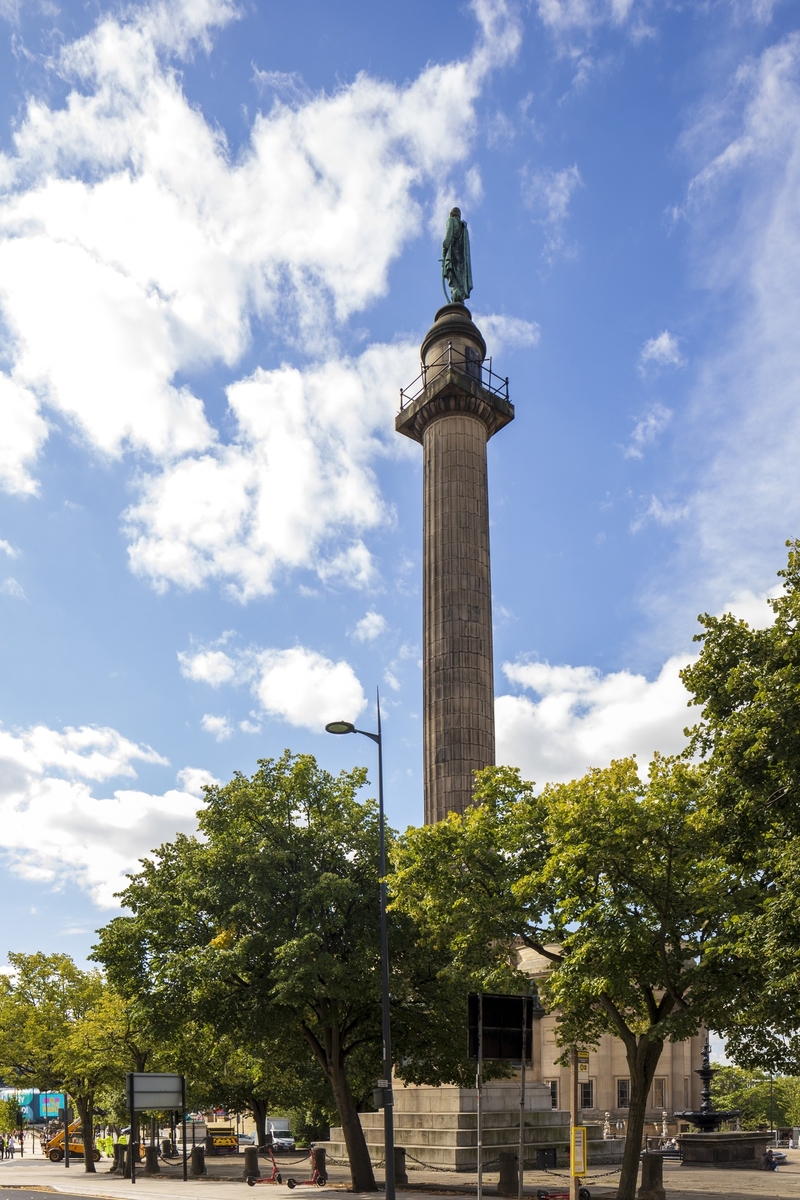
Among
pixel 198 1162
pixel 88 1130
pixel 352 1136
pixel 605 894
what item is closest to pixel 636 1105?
pixel 605 894

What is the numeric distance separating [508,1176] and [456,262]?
46.8m

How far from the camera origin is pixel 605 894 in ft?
76.0

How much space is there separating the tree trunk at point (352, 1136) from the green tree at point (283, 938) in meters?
0.04

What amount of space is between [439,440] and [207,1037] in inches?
1155

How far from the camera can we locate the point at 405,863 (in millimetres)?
27516

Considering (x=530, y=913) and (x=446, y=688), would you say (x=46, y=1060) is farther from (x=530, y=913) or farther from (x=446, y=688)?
(x=530, y=913)

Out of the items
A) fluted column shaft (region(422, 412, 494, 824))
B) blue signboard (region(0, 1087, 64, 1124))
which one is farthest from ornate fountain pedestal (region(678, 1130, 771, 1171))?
blue signboard (region(0, 1087, 64, 1124))

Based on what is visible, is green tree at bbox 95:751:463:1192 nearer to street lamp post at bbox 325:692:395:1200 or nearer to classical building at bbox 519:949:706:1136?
street lamp post at bbox 325:692:395:1200

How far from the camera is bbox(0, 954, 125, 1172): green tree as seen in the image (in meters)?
45.7

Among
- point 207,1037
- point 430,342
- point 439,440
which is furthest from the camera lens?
point 430,342

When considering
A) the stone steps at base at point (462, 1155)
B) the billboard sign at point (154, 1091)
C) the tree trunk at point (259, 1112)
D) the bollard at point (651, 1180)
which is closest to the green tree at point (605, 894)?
the bollard at point (651, 1180)

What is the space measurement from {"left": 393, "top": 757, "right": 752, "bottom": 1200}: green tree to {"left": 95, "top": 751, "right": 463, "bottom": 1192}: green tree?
3339mm

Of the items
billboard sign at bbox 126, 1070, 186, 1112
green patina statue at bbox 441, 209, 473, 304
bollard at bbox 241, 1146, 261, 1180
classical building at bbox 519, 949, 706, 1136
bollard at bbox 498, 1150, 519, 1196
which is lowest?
classical building at bbox 519, 949, 706, 1136

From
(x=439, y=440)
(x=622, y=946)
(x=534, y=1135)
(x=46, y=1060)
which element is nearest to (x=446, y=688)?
(x=439, y=440)
